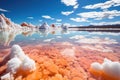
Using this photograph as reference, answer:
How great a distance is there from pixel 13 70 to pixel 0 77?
233mm

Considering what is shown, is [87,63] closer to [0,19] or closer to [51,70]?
[51,70]

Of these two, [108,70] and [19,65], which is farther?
[19,65]

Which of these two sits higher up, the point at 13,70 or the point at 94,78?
the point at 13,70

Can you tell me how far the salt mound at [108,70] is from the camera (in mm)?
2304

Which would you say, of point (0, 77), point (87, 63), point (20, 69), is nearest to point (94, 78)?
point (87, 63)

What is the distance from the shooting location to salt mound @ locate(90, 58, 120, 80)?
2.30 metres

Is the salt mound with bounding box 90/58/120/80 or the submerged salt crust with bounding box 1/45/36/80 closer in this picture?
the salt mound with bounding box 90/58/120/80

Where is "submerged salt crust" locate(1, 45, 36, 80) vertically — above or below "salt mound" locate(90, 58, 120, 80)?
above

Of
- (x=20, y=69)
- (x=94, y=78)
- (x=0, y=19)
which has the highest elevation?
(x=0, y=19)

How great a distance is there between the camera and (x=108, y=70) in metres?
2.44

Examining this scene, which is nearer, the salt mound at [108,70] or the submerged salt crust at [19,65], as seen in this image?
the salt mound at [108,70]

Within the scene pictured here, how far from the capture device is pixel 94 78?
245cm

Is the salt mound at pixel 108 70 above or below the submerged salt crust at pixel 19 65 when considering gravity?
below

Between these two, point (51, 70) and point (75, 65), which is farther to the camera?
point (75, 65)
